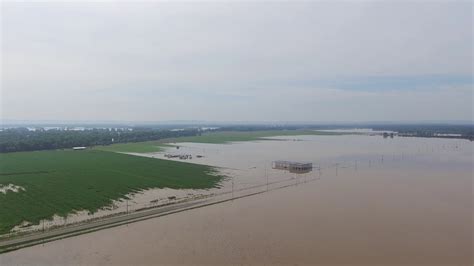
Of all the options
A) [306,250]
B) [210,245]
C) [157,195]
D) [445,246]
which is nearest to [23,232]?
[210,245]

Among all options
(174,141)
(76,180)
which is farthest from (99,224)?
(174,141)

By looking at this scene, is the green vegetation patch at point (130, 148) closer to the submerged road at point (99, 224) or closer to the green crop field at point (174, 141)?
the green crop field at point (174, 141)

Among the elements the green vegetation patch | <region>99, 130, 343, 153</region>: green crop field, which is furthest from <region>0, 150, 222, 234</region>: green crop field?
<region>99, 130, 343, 153</region>: green crop field

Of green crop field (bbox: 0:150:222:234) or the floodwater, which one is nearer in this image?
the floodwater

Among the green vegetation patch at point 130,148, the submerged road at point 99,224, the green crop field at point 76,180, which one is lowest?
the submerged road at point 99,224

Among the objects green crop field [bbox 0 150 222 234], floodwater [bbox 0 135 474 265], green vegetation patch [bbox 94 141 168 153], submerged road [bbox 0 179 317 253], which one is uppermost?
green vegetation patch [bbox 94 141 168 153]

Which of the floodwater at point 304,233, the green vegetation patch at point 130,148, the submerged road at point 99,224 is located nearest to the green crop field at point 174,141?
the green vegetation patch at point 130,148

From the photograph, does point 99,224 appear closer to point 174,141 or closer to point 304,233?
point 304,233

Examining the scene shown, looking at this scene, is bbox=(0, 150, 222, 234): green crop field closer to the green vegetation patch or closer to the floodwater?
the floodwater
